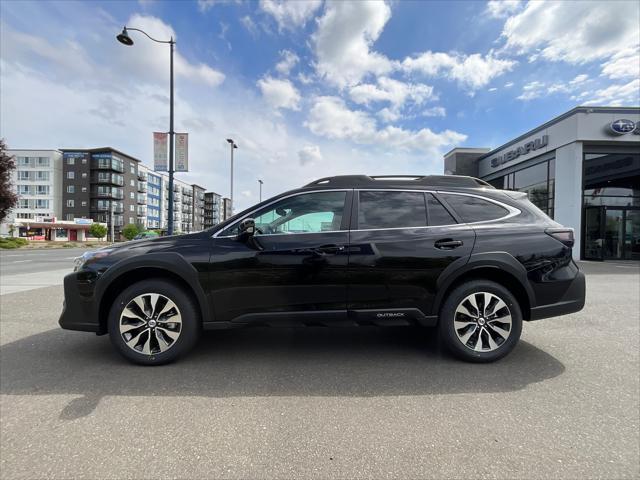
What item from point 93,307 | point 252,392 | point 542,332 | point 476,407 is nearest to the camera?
point 476,407

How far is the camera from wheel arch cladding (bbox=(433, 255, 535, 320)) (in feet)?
10.6

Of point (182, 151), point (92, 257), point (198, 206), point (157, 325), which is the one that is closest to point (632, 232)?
point (182, 151)

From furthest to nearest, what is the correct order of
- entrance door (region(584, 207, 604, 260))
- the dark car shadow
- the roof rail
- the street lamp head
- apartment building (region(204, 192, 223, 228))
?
apartment building (region(204, 192, 223, 228)) → entrance door (region(584, 207, 604, 260)) → the street lamp head → the roof rail → the dark car shadow

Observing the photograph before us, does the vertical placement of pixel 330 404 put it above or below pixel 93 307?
below

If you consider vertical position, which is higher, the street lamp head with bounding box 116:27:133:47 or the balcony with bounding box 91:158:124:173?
the balcony with bounding box 91:158:124:173

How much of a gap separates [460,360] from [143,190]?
9671cm

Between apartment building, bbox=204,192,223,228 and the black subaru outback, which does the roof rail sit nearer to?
the black subaru outback

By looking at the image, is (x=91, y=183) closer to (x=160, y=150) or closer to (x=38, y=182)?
(x=38, y=182)

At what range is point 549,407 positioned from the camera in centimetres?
253

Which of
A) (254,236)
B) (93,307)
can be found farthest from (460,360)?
(93,307)

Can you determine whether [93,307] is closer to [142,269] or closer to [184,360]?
[142,269]

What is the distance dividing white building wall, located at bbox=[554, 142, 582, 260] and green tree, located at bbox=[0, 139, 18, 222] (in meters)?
39.1

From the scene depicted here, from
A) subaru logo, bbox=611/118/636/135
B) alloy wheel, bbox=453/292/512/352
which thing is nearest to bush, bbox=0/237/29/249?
alloy wheel, bbox=453/292/512/352

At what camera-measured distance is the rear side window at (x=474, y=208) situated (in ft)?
11.3
